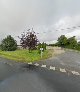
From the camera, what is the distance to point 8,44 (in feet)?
186

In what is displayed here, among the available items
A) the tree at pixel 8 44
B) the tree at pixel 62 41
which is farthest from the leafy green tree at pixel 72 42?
the tree at pixel 8 44

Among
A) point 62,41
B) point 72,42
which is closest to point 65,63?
point 72,42

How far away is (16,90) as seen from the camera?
11.1 metres

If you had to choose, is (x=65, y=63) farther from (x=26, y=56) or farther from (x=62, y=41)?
(x=62, y=41)

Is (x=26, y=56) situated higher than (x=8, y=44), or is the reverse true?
(x=8, y=44)

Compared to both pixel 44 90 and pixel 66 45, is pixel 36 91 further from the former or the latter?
pixel 66 45

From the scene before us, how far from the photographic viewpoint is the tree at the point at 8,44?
5717 cm

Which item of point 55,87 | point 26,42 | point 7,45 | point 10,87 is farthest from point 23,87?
point 7,45

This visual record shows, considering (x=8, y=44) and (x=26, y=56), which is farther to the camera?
(x=8, y=44)

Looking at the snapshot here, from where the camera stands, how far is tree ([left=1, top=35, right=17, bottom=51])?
5717cm

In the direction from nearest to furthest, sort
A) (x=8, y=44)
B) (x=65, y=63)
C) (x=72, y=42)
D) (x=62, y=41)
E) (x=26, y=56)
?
(x=65, y=63), (x=26, y=56), (x=8, y=44), (x=72, y=42), (x=62, y=41)

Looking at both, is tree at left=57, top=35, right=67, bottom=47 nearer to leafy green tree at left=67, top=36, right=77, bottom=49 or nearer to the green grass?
leafy green tree at left=67, top=36, right=77, bottom=49

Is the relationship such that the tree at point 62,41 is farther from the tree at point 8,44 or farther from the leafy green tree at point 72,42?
the tree at point 8,44

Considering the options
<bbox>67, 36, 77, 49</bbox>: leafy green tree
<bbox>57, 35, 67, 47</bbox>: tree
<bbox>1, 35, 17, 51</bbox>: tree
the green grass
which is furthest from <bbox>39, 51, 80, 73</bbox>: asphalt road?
<bbox>57, 35, 67, 47</bbox>: tree
